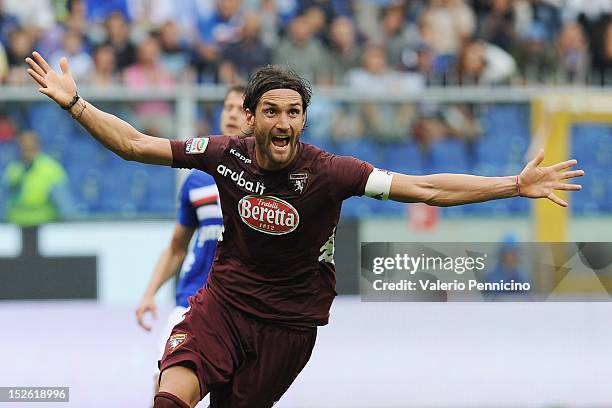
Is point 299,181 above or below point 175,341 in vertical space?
above

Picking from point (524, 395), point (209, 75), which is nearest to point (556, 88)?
point (209, 75)

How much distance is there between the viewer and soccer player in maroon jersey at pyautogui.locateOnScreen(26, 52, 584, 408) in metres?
5.60

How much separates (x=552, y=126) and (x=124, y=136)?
25.0ft

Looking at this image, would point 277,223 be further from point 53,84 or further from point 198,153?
point 53,84

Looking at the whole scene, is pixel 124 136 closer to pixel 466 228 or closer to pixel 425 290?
pixel 425 290

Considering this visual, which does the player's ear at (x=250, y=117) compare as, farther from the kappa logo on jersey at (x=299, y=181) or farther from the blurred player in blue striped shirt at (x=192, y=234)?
the blurred player in blue striped shirt at (x=192, y=234)

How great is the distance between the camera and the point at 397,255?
7.56 meters

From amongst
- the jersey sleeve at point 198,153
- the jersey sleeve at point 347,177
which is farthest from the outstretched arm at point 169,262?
the jersey sleeve at point 347,177

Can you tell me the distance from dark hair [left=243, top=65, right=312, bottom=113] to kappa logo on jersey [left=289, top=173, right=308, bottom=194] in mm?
336

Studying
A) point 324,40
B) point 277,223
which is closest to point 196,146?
point 277,223

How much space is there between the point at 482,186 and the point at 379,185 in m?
0.49

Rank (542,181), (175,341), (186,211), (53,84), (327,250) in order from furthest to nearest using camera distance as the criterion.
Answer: (186,211), (327,250), (175,341), (53,84), (542,181)

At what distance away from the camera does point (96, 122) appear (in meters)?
5.64

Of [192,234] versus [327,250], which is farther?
[192,234]
